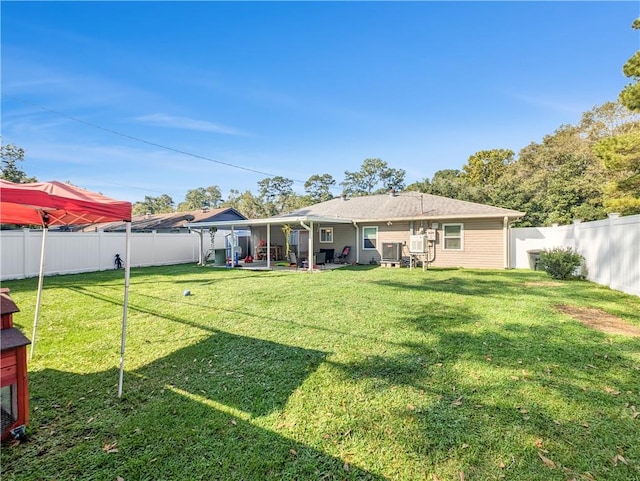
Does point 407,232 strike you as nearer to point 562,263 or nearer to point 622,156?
point 562,263

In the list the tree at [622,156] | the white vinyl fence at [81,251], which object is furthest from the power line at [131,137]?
the tree at [622,156]

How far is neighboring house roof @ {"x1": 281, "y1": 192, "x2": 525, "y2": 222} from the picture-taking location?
509 inches

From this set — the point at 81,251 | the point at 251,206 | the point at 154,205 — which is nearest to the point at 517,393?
the point at 81,251

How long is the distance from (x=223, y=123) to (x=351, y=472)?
63.5ft

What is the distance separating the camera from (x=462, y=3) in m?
8.77

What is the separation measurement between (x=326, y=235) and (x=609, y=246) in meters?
11.3

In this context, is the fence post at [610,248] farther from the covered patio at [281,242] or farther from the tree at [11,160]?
the tree at [11,160]

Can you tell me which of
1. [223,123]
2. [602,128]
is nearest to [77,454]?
[223,123]

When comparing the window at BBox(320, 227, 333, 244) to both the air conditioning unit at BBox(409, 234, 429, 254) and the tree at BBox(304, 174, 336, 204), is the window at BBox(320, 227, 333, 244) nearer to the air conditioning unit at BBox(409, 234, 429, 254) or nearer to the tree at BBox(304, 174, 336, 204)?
the air conditioning unit at BBox(409, 234, 429, 254)

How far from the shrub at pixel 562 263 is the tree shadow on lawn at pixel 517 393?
19.5 ft

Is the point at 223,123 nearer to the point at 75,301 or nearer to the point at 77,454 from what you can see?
the point at 75,301

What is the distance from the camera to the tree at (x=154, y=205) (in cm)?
5993

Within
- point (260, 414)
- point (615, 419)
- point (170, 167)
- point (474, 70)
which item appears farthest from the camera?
point (170, 167)

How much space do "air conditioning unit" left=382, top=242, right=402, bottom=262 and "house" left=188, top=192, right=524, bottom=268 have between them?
28 mm
